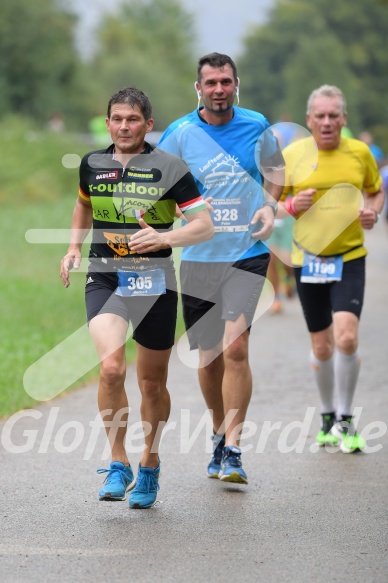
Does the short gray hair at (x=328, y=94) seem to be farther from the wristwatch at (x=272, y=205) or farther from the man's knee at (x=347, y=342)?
the man's knee at (x=347, y=342)

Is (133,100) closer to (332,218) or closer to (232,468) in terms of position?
(232,468)

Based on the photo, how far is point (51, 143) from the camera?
33594 millimetres

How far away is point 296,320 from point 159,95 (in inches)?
2653

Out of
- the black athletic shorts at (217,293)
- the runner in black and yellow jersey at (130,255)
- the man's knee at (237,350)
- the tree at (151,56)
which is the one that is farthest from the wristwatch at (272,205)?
the tree at (151,56)

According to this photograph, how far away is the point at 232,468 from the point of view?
23.1 ft

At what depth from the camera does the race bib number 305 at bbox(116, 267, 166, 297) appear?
6.51m

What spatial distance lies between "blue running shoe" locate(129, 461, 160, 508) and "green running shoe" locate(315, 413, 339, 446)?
6.88 ft

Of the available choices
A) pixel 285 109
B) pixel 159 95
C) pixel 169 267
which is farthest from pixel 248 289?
pixel 285 109

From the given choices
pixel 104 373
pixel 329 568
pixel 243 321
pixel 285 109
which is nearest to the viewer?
pixel 329 568

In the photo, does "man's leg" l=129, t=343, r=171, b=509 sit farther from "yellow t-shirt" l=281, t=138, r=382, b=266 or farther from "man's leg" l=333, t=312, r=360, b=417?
"yellow t-shirt" l=281, t=138, r=382, b=266

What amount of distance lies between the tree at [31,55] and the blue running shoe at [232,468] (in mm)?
40068

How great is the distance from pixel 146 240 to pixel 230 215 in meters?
1.12

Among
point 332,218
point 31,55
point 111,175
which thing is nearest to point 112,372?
point 111,175

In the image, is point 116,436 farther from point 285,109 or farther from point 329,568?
point 285,109
